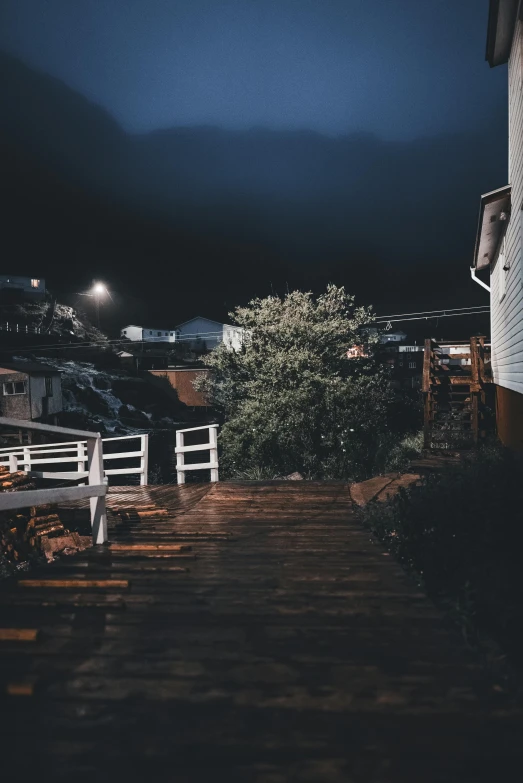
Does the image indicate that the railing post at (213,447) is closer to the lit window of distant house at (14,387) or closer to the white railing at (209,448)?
the white railing at (209,448)

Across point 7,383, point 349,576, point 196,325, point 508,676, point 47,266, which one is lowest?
point 508,676

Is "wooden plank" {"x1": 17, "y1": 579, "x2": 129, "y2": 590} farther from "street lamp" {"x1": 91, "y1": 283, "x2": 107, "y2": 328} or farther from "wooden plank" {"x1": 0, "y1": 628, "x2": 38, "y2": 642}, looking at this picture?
"street lamp" {"x1": 91, "y1": 283, "x2": 107, "y2": 328}

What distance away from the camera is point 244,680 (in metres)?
2.67

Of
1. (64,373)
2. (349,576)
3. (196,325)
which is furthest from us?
(196,325)

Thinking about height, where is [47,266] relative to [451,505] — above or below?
above

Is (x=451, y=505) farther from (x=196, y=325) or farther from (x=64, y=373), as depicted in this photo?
(x=196, y=325)

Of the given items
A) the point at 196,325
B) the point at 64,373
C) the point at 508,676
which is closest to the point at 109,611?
the point at 508,676

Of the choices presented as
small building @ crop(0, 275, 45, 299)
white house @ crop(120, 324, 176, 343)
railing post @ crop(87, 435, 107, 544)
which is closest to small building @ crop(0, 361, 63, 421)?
railing post @ crop(87, 435, 107, 544)

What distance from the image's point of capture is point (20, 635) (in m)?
3.20

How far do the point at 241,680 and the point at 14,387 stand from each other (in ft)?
127

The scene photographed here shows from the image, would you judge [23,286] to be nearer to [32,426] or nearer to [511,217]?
[511,217]

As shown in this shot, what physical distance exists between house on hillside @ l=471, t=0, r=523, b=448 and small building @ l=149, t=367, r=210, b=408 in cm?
3659

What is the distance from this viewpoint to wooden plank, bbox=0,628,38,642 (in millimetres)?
3180

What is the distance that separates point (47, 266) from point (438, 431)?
95509 mm
